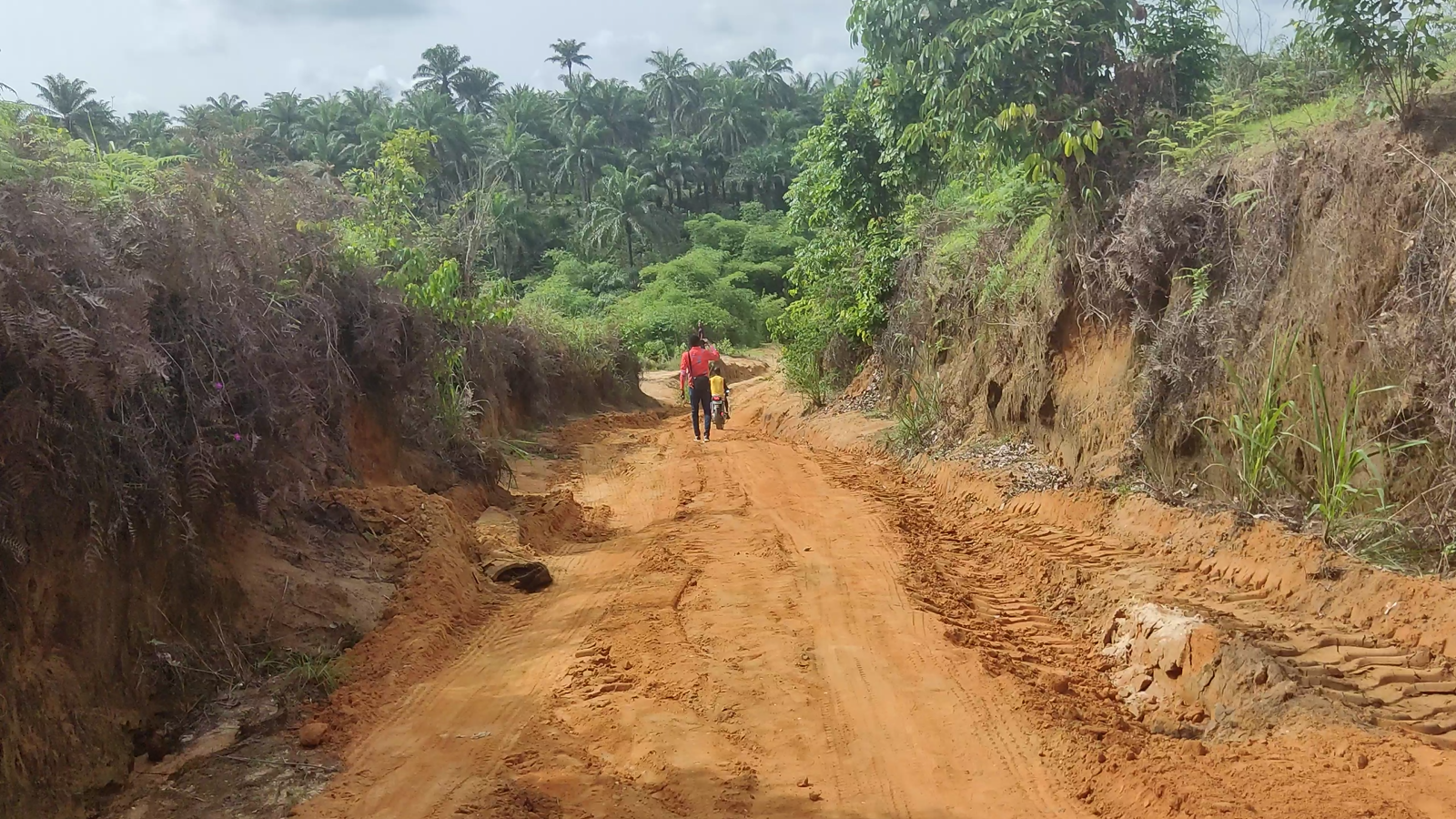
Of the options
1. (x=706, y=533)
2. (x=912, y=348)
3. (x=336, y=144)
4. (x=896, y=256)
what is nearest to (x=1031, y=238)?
(x=912, y=348)

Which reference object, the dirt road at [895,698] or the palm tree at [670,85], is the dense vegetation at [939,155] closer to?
the dirt road at [895,698]

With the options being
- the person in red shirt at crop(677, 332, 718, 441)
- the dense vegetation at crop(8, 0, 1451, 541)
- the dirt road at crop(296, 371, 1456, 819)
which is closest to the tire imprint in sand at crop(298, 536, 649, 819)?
the dirt road at crop(296, 371, 1456, 819)

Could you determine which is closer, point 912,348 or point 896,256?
point 912,348

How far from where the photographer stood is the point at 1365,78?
661cm

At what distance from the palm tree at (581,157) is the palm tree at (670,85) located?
13.9 meters

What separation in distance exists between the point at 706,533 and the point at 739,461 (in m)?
3.58

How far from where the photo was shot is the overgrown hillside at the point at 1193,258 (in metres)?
5.45

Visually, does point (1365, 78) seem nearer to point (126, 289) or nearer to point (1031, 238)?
point (1031, 238)

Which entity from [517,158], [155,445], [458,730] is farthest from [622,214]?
[458,730]

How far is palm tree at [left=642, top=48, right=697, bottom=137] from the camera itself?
69.4 metres

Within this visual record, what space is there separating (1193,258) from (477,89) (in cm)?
7300

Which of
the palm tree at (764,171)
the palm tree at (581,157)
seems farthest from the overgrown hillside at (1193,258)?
the palm tree at (581,157)

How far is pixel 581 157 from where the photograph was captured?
55.5 m

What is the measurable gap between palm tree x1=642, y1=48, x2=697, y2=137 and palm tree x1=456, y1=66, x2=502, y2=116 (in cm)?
1262
